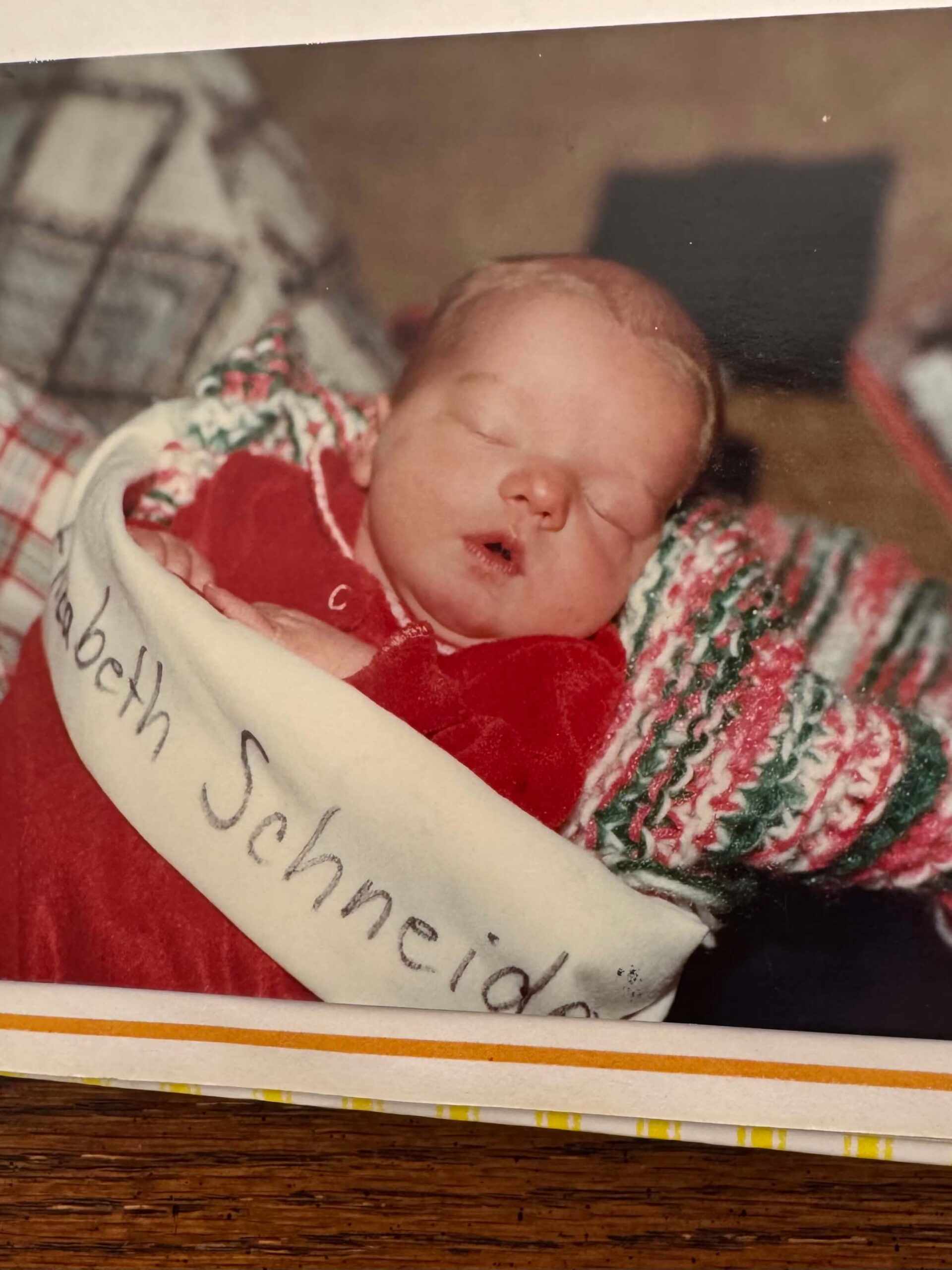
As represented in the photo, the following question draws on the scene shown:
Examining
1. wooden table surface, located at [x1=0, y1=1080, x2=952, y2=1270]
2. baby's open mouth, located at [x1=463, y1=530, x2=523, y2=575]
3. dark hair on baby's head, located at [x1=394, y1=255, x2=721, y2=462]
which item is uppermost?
dark hair on baby's head, located at [x1=394, y1=255, x2=721, y2=462]

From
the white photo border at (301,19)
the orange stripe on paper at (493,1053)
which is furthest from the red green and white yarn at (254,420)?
the orange stripe on paper at (493,1053)

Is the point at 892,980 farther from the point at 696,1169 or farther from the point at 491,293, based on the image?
the point at 491,293

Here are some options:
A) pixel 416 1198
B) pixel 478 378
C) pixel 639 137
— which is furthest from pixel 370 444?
pixel 416 1198

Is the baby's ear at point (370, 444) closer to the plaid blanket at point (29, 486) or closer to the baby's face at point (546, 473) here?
the baby's face at point (546, 473)

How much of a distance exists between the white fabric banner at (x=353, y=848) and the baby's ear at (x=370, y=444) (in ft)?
0.32

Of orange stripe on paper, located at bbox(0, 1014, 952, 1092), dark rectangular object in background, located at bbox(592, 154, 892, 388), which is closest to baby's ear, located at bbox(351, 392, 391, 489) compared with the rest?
dark rectangular object in background, located at bbox(592, 154, 892, 388)

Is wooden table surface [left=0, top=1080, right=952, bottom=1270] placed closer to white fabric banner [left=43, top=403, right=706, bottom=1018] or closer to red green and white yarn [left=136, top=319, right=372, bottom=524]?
white fabric banner [left=43, top=403, right=706, bottom=1018]

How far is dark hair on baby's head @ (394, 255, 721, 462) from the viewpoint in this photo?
48 cm

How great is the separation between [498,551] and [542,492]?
0.03m

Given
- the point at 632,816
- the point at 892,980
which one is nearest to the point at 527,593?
the point at 632,816

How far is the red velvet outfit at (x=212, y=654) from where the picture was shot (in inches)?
18.4

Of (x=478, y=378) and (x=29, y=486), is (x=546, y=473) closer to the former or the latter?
(x=478, y=378)

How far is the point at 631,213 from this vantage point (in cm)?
49

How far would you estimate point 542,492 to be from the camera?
1.53 ft
